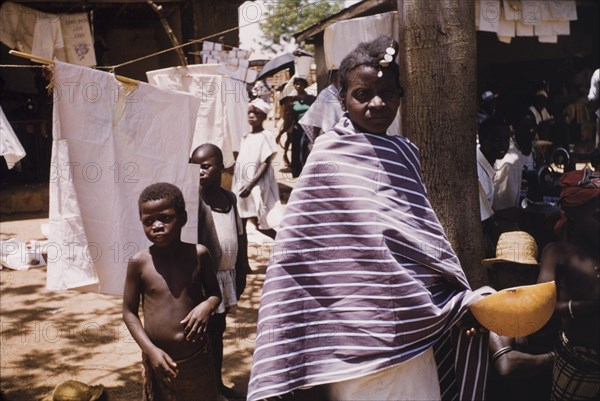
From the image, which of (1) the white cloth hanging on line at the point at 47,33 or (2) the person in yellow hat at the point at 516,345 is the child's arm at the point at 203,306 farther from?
(1) the white cloth hanging on line at the point at 47,33

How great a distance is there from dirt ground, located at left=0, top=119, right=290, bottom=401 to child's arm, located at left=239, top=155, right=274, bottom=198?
0.97m

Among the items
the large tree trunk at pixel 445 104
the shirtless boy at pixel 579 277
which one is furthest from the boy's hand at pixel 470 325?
the large tree trunk at pixel 445 104

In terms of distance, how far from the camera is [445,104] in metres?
2.95

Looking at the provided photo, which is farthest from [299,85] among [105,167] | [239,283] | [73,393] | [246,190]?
[73,393]


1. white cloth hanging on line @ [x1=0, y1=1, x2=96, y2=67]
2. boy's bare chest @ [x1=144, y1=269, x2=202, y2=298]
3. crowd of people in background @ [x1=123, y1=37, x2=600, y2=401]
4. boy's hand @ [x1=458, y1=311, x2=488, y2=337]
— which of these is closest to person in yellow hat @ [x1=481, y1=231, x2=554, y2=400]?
crowd of people in background @ [x1=123, y1=37, x2=600, y2=401]

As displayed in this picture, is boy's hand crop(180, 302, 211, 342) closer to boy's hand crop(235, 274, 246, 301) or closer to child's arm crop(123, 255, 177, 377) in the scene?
child's arm crop(123, 255, 177, 377)

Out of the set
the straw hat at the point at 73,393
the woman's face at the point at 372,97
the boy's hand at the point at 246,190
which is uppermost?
the woman's face at the point at 372,97

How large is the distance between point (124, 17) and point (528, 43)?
7.76 m

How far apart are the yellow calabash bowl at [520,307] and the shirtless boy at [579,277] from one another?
119 mm

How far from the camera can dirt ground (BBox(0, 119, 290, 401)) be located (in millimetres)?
4293

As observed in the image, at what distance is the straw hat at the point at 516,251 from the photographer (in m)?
2.86

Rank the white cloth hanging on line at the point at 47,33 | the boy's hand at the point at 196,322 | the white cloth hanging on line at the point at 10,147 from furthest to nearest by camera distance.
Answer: the white cloth hanging on line at the point at 47,33
the white cloth hanging on line at the point at 10,147
the boy's hand at the point at 196,322

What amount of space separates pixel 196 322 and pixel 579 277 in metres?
1.67

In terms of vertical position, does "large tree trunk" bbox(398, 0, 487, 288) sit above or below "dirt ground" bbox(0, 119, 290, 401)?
above
